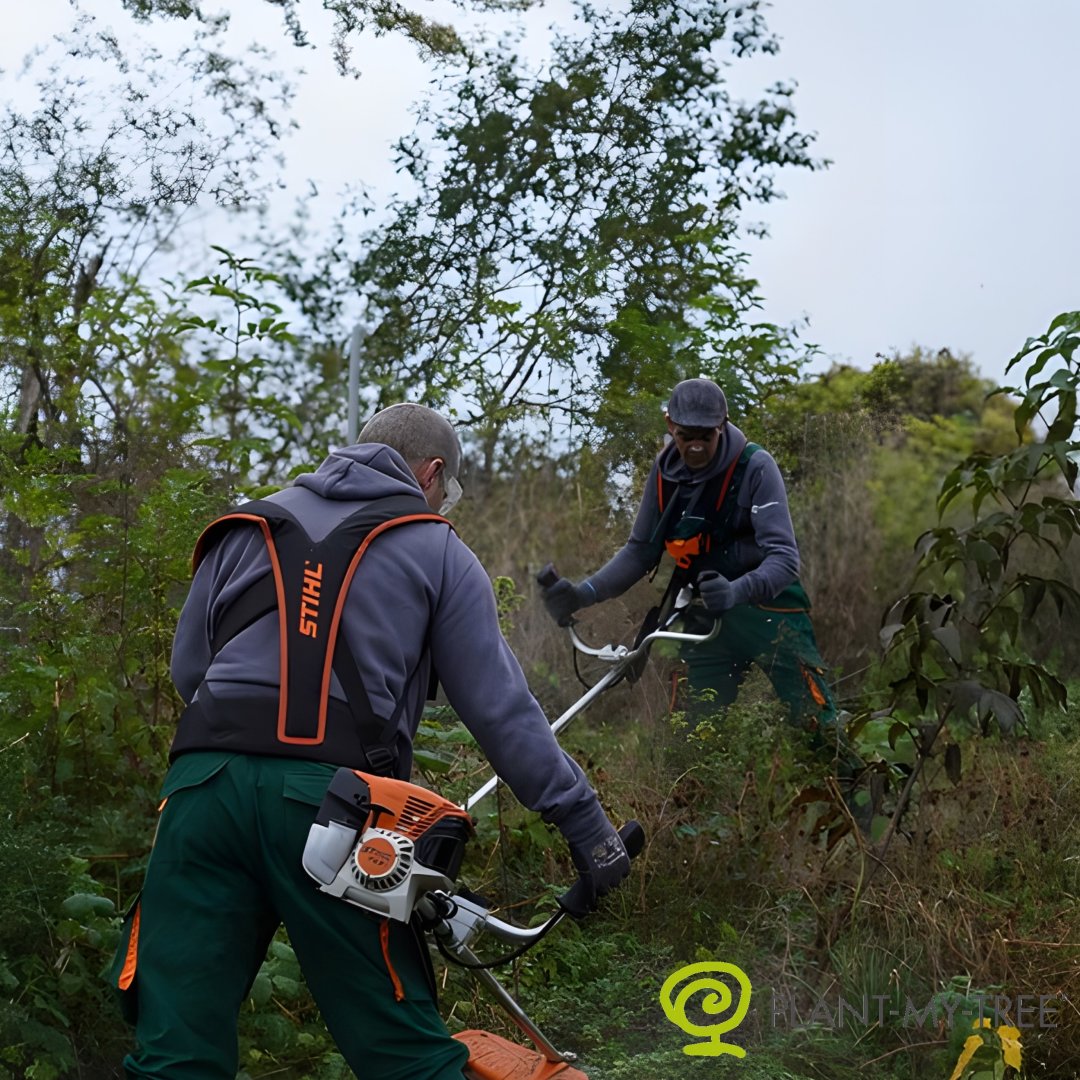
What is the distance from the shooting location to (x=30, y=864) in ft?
12.5

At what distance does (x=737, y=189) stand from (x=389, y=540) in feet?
16.4

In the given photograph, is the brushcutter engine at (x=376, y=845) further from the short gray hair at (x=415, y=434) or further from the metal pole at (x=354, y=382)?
the metal pole at (x=354, y=382)

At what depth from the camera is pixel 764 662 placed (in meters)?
5.62

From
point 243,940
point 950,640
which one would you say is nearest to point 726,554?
point 950,640

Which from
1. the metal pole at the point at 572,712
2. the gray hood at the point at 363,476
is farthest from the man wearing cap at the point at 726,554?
the gray hood at the point at 363,476

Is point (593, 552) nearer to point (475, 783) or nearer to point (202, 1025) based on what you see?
point (475, 783)

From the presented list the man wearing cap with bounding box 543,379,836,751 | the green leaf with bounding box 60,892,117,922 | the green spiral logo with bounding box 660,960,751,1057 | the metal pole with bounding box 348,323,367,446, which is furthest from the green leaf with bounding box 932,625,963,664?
the metal pole with bounding box 348,323,367,446

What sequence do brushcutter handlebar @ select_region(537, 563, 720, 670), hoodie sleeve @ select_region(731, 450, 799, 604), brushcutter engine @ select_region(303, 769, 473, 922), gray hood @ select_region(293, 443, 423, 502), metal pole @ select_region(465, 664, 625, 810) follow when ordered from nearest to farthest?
brushcutter engine @ select_region(303, 769, 473, 922)
gray hood @ select_region(293, 443, 423, 502)
metal pole @ select_region(465, 664, 625, 810)
brushcutter handlebar @ select_region(537, 563, 720, 670)
hoodie sleeve @ select_region(731, 450, 799, 604)

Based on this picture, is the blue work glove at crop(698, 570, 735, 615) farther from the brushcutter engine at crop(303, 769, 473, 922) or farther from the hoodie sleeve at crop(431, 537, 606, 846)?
the brushcutter engine at crop(303, 769, 473, 922)

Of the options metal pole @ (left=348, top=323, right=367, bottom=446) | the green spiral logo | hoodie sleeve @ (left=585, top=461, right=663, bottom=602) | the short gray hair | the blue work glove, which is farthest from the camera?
metal pole @ (left=348, top=323, right=367, bottom=446)

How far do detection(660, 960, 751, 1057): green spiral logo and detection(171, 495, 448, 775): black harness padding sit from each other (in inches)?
75.0

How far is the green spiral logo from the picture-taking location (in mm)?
4328

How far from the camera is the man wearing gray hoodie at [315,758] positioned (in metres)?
2.77

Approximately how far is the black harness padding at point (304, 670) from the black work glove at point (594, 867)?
1.39ft
